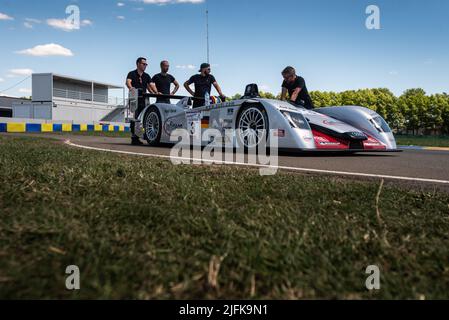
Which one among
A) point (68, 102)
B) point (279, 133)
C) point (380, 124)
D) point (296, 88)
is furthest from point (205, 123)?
point (68, 102)

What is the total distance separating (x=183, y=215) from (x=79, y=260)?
0.66m

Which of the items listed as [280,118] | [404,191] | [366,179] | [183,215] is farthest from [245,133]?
[183,215]

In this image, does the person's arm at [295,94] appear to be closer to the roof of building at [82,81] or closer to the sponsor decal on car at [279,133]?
the sponsor decal on car at [279,133]

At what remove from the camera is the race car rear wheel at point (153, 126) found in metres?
8.51

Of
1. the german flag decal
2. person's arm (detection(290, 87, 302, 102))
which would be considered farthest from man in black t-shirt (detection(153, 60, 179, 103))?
person's arm (detection(290, 87, 302, 102))

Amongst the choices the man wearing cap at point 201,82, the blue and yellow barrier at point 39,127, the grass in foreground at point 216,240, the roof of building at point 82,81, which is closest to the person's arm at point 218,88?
the man wearing cap at point 201,82

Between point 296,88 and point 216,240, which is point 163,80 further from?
point 216,240

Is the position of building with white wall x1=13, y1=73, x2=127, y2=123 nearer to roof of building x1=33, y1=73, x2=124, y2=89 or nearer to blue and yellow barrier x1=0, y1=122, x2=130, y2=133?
roof of building x1=33, y1=73, x2=124, y2=89

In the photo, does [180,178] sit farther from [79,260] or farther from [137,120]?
[137,120]

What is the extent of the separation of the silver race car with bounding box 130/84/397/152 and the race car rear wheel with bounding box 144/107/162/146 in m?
0.79

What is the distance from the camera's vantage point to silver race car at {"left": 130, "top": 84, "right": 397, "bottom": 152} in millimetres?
6180

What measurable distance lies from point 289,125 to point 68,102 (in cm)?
4909

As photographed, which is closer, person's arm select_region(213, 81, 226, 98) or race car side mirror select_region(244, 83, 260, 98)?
race car side mirror select_region(244, 83, 260, 98)
